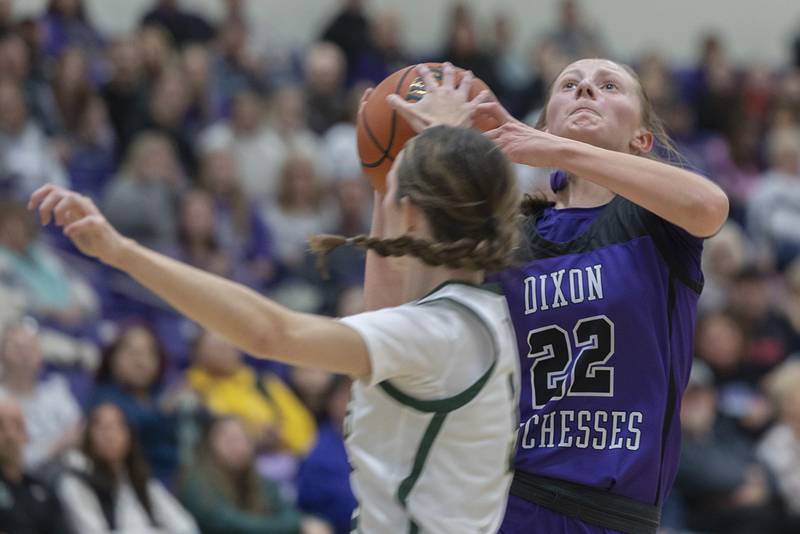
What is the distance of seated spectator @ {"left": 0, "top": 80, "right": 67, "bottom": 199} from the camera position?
31.4ft

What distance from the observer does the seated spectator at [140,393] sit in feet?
26.3

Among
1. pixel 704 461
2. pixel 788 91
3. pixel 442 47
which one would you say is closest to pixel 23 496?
pixel 704 461

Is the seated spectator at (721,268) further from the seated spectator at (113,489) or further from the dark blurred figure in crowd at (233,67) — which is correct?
the seated spectator at (113,489)

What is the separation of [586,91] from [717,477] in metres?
6.15

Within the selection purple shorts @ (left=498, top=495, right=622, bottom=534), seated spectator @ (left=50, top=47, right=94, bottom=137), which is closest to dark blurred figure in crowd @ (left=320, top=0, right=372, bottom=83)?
seated spectator @ (left=50, top=47, right=94, bottom=137)

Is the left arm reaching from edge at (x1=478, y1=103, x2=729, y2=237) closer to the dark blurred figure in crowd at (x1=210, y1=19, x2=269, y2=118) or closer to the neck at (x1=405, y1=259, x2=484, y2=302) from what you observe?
the neck at (x1=405, y1=259, x2=484, y2=302)

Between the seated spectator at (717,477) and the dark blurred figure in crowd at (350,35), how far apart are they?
574 cm

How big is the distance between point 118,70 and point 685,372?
8.38 metres

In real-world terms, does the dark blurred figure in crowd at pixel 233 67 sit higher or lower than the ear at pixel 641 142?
lower

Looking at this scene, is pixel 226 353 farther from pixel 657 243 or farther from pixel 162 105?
pixel 657 243

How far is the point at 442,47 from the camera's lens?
15219 mm

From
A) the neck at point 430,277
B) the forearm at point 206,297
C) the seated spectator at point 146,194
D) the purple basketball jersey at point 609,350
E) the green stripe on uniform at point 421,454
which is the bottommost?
the seated spectator at point 146,194

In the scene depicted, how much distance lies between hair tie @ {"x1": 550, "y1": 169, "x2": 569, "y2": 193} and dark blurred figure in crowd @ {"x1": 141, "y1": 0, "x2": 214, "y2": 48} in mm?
9120

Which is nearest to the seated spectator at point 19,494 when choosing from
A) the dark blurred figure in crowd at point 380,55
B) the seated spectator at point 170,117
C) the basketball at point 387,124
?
the basketball at point 387,124
